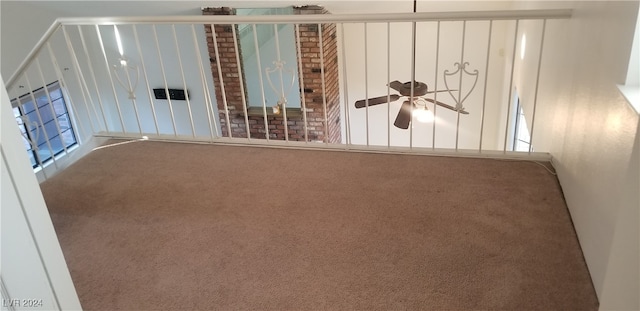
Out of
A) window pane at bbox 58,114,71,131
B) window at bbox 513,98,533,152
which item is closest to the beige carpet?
window at bbox 513,98,533,152

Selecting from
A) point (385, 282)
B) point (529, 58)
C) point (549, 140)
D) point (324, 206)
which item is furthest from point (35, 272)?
point (529, 58)

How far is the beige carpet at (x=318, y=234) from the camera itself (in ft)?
6.98

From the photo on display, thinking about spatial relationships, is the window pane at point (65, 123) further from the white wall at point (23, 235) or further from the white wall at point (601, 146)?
the white wall at point (23, 235)

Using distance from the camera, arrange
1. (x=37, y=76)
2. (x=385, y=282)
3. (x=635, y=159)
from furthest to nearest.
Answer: (x=37, y=76), (x=385, y=282), (x=635, y=159)

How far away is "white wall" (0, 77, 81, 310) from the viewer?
46.0 inches

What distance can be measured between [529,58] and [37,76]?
19.9 feet

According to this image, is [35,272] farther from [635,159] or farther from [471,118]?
[471,118]

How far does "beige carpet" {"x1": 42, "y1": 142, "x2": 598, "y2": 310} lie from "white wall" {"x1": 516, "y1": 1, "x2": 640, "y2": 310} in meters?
0.18

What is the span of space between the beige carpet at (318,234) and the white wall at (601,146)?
0.18 m

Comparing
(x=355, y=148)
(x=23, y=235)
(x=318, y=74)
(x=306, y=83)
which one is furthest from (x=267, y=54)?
(x=23, y=235)

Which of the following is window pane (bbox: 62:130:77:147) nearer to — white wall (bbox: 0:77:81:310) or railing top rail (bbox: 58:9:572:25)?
railing top rail (bbox: 58:9:572:25)

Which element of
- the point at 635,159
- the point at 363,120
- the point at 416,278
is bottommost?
the point at 363,120

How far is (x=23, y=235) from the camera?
123cm

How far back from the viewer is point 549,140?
3.30 m
